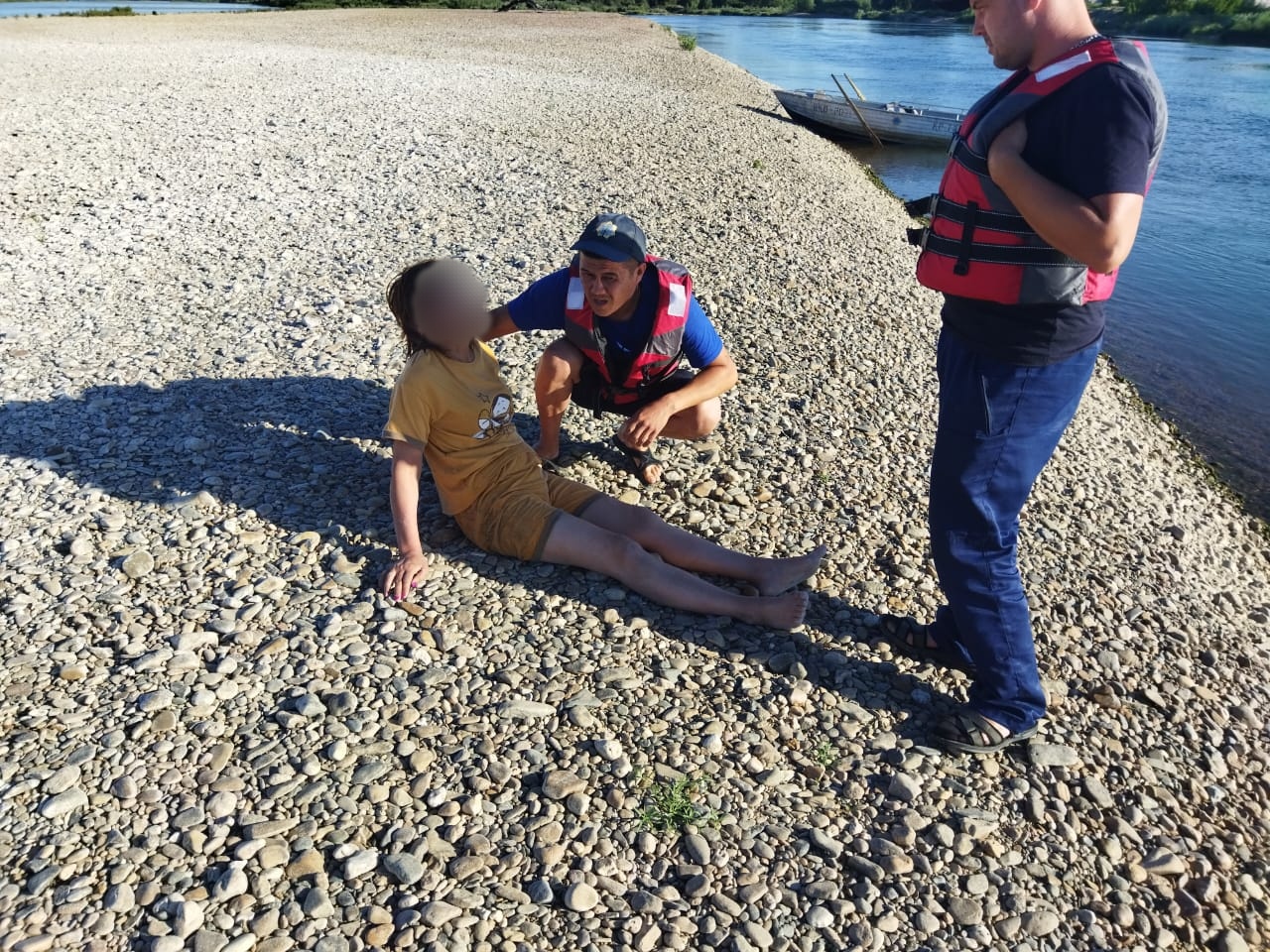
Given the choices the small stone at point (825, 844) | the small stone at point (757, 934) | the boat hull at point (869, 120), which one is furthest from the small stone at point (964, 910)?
the boat hull at point (869, 120)

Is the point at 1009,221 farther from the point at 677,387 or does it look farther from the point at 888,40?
the point at 888,40

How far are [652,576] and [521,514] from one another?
637mm

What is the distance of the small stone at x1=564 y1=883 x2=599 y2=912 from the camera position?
111 inches

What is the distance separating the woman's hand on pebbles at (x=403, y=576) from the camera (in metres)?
3.95

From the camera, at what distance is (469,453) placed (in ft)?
13.9

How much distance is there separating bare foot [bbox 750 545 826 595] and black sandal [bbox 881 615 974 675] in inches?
14.9

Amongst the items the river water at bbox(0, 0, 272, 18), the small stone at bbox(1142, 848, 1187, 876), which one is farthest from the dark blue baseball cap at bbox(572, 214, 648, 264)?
the river water at bbox(0, 0, 272, 18)

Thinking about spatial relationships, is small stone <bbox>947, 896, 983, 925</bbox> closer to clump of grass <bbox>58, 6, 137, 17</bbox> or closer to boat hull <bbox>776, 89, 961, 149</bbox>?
boat hull <bbox>776, 89, 961, 149</bbox>

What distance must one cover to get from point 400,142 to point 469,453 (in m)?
9.41

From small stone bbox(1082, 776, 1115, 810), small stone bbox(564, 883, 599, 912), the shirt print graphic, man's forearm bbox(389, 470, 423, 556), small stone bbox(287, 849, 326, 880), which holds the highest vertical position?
the shirt print graphic

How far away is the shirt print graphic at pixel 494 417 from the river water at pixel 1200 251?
5895 mm

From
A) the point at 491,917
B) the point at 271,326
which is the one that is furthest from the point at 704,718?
the point at 271,326

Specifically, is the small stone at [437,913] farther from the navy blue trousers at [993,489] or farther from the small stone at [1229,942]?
the small stone at [1229,942]

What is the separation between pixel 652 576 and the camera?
13.4 ft
